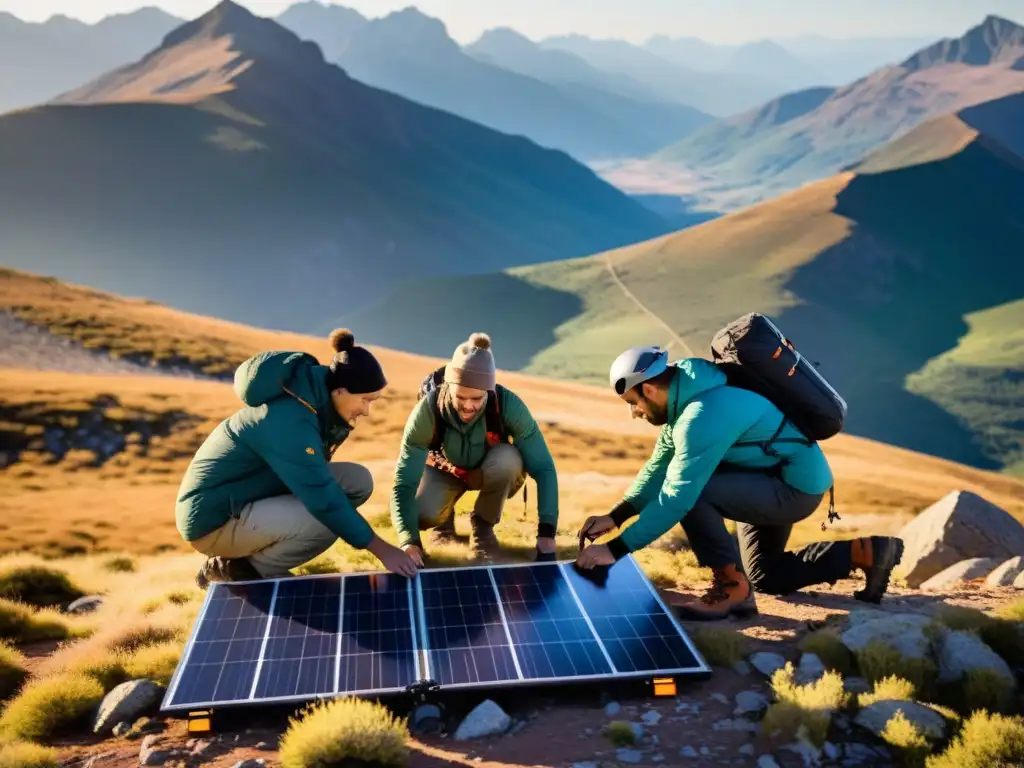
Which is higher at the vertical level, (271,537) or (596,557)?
(596,557)

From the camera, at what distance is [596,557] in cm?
759

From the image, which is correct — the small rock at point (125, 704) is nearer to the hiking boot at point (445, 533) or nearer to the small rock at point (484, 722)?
the small rock at point (484, 722)

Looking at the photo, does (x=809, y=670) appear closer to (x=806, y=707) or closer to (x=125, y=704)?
(x=806, y=707)

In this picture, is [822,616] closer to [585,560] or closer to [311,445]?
[585,560]

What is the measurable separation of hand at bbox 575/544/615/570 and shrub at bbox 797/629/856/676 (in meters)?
1.74

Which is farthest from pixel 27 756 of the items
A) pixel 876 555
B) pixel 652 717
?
pixel 876 555

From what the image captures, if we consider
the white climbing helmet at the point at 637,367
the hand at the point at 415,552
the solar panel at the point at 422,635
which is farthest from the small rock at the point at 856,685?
the hand at the point at 415,552

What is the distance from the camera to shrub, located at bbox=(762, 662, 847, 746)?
5578mm

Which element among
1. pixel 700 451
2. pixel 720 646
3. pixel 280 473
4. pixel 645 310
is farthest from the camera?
pixel 645 310

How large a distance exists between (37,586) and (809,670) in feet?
29.5

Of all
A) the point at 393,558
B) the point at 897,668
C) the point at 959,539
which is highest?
the point at 393,558

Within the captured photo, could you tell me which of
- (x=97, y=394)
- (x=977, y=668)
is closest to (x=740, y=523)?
(x=977, y=668)

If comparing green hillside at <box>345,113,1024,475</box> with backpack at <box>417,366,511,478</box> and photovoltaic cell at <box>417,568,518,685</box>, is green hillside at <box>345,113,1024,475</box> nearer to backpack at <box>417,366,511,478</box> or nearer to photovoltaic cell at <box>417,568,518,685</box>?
backpack at <box>417,366,511,478</box>

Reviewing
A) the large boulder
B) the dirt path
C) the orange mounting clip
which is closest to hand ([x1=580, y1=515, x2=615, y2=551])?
the orange mounting clip
